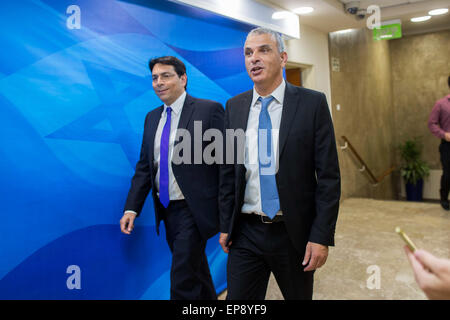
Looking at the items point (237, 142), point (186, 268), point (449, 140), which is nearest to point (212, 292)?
point (186, 268)

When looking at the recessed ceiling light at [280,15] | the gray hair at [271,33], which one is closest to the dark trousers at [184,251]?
the gray hair at [271,33]

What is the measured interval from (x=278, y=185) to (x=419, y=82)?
361 inches

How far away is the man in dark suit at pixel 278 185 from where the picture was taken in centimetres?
181

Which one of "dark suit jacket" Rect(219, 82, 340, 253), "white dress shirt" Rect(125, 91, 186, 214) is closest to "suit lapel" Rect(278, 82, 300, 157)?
"dark suit jacket" Rect(219, 82, 340, 253)

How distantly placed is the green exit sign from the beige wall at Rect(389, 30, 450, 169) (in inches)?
130

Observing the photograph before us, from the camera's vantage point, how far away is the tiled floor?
3256mm

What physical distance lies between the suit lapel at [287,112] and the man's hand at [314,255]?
0.46 meters

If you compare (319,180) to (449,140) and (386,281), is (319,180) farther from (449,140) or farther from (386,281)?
(449,140)

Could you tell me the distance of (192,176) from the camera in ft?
7.97

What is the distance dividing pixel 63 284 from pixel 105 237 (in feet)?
1.28

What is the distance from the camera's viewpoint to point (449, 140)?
5.20 metres

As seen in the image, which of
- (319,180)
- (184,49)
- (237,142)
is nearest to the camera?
(319,180)

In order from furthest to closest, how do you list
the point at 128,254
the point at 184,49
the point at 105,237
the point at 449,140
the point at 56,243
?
the point at 449,140
the point at 184,49
the point at 128,254
the point at 105,237
the point at 56,243

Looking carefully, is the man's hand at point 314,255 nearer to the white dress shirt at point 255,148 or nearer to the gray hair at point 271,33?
the white dress shirt at point 255,148
